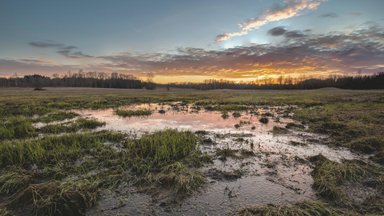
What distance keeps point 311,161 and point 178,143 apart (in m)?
5.24

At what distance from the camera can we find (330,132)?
12.7m

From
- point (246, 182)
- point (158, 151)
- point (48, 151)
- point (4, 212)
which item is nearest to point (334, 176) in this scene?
point (246, 182)

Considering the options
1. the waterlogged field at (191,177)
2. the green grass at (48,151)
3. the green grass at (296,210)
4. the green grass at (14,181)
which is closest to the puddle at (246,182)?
the waterlogged field at (191,177)

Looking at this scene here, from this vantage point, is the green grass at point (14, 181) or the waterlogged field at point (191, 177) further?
the green grass at point (14, 181)

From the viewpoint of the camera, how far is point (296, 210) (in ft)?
14.5

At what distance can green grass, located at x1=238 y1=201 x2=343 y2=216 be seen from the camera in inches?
172

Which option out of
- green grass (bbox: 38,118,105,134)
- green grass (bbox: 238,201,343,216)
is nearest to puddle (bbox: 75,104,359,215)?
green grass (bbox: 238,201,343,216)

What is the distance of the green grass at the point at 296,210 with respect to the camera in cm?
436

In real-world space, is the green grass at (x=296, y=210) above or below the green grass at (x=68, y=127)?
below

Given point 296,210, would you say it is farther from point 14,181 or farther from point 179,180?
point 14,181

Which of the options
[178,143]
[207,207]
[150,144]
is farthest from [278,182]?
[150,144]

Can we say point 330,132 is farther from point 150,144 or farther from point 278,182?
point 150,144

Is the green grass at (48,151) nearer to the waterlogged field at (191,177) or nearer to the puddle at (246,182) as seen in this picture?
the waterlogged field at (191,177)

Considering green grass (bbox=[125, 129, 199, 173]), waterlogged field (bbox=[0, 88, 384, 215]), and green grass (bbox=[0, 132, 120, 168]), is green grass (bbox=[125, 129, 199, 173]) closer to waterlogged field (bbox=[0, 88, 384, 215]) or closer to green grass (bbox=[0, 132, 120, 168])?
waterlogged field (bbox=[0, 88, 384, 215])
